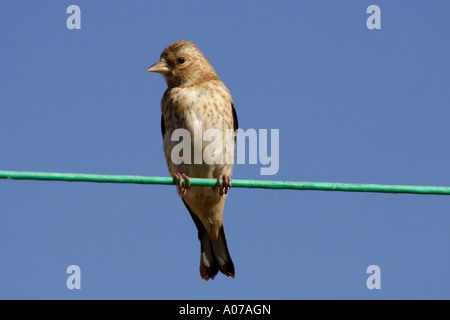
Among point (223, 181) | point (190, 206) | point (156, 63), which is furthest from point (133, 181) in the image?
point (156, 63)

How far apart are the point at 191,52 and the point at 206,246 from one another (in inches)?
78.6

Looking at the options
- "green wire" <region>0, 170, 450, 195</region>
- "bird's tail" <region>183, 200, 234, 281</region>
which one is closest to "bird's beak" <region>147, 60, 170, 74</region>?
"bird's tail" <region>183, 200, 234, 281</region>

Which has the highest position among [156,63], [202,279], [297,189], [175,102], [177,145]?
[156,63]

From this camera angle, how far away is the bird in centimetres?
646

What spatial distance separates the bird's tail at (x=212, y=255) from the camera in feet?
23.2

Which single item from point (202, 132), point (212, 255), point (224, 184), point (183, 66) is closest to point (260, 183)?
point (224, 184)

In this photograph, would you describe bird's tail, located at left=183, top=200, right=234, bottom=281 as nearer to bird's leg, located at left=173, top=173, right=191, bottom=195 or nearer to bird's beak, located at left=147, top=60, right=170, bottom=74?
bird's leg, located at left=173, top=173, right=191, bottom=195

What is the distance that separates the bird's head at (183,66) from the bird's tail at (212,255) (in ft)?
4.18

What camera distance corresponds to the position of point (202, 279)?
23.3ft

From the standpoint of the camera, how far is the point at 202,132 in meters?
6.39

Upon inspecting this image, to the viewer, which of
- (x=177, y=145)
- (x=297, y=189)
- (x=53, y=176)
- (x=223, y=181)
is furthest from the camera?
(x=177, y=145)

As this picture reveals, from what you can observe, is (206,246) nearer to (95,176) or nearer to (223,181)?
(223,181)

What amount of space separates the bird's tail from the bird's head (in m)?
1.27

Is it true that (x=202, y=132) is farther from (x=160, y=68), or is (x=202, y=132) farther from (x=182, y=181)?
(x=160, y=68)
